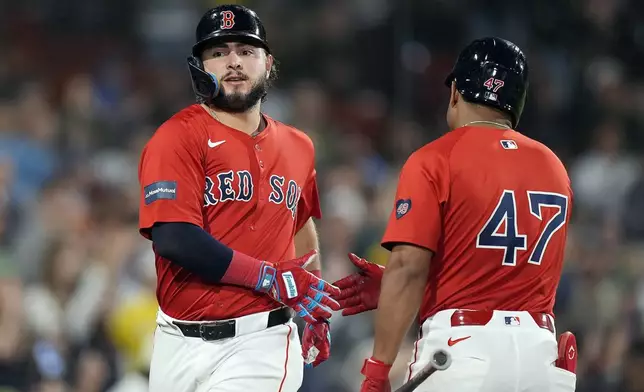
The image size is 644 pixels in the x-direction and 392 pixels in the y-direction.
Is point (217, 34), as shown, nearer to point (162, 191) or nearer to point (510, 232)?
point (162, 191)

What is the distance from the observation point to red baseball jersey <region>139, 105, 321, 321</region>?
162 inches

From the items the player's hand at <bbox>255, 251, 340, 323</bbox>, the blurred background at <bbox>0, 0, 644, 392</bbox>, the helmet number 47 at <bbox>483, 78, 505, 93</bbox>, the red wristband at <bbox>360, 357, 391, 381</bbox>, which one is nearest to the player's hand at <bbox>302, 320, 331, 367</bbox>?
the player's hand at <bbox>255, 251, 340, 323</bbox>

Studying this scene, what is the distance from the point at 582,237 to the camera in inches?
319

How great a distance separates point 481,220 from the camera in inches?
154

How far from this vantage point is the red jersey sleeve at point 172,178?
13.4ft

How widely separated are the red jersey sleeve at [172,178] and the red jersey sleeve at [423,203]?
2.52 ft

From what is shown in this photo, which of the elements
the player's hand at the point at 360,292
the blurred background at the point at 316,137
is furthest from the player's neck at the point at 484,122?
the blurred background at the point at 316,137

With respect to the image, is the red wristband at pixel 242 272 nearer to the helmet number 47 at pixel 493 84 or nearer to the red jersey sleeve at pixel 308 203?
the red jersey sleeve at pixel 308 203

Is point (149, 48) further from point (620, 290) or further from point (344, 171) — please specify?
point (620, 290)

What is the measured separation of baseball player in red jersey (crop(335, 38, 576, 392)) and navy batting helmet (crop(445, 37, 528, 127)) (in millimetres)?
151

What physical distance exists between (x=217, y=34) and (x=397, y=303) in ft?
4.30

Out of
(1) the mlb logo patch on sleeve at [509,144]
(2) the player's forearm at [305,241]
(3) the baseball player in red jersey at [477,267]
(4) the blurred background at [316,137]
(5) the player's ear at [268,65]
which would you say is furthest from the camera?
(4) the blurred background at [316,137]

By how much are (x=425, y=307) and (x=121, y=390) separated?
3.37m

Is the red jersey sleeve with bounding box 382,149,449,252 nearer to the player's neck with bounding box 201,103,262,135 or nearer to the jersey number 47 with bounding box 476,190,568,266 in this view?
the jersey number 47 with bounding box 476,190,568,266
